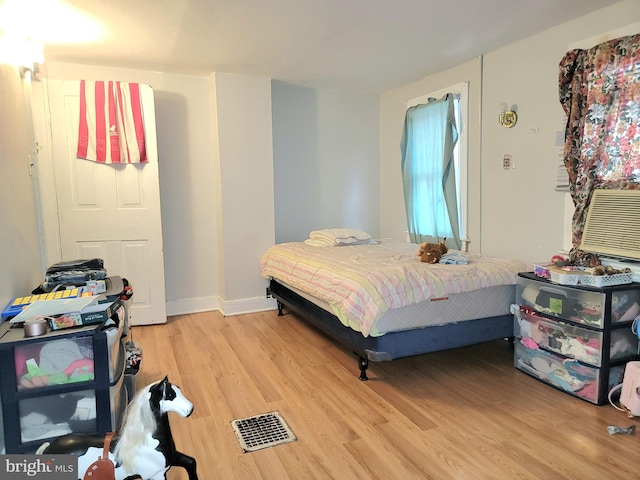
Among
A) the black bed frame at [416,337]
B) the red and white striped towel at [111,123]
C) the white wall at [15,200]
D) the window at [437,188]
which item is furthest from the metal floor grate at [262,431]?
the red and white striped towel at [111,123]

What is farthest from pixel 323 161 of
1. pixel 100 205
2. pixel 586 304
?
pixel 586 304

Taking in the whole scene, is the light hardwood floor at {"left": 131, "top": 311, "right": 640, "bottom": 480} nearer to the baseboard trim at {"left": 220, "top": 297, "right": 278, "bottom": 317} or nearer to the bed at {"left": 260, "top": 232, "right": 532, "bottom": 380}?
the bed at {"left": 260, "top": 232, "right": 532, "bottom": 380}

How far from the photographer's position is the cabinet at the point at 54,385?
1.51 meters

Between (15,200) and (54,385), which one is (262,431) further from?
(15,200)

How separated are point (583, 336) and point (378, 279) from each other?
1.17 m

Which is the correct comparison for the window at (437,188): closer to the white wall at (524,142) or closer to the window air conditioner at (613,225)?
the white wall at (524,142)

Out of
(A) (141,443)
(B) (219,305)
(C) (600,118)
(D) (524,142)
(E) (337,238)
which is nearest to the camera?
(A) (141,443)

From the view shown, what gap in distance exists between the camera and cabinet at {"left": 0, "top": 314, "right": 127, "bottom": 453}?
151cm

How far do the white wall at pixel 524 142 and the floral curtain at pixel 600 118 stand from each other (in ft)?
0.60

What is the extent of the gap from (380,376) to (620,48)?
243 cm

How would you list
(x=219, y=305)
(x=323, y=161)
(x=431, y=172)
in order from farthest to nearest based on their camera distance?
(x=323, y=161) < (x=219, y=305) < (x=431, y=172)

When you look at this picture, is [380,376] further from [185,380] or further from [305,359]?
[185,380]

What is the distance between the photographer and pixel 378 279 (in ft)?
8.22

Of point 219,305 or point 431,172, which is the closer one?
point 431,172
